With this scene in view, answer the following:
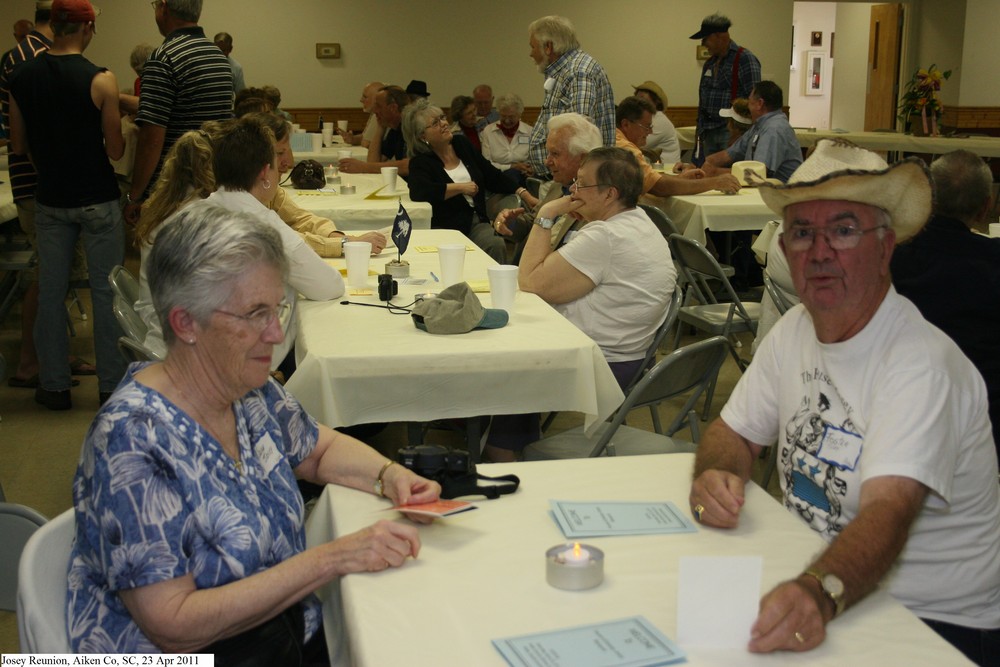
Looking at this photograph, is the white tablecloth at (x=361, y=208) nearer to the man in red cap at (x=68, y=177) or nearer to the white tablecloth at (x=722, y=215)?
the man in red cap at (x=68, y=177)

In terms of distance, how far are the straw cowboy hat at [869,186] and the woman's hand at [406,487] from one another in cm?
81

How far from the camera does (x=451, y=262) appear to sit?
3.54 metres

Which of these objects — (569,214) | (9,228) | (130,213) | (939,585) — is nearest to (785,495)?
(939,585)

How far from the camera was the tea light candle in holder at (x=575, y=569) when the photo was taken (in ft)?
4.88

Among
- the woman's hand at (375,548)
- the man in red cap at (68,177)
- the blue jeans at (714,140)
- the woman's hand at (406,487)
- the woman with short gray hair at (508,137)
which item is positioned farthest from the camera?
the woman with short gray hair at (508,137)

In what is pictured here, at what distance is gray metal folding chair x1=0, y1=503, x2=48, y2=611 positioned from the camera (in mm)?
1703

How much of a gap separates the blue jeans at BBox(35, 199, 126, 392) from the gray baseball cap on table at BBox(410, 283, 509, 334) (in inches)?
87.4

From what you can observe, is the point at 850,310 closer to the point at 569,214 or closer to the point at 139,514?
the point at 139,514

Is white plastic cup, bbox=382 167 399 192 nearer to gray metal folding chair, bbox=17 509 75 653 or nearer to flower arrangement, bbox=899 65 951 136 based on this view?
gray metal folding chair, bbox=17 509 75 653

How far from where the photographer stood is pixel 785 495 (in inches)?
75.6

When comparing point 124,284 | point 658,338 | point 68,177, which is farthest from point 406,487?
point 68,177

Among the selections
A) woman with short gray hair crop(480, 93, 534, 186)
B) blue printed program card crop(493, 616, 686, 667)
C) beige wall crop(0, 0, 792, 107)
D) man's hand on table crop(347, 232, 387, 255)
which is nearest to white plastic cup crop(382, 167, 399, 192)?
man's hand on table crop(347, 232, 387, 255)

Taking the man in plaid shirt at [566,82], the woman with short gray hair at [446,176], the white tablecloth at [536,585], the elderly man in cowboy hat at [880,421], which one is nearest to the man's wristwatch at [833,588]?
the white tablecloth at [536,585]

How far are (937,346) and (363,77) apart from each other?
35.9 ft
